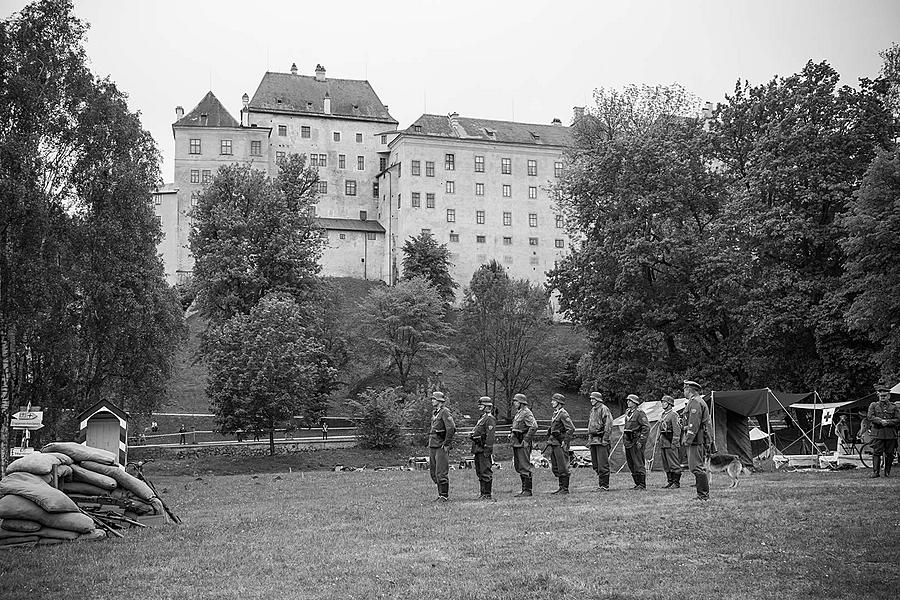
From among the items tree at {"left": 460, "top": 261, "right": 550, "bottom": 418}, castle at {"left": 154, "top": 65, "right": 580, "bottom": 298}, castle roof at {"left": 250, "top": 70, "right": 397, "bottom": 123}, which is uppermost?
castle roof at {"left": 250, "top": 70, "right": 397, "bottom": 123}

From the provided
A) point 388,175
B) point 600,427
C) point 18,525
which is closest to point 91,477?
point 18,525

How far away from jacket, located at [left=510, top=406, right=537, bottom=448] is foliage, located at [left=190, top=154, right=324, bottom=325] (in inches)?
1312

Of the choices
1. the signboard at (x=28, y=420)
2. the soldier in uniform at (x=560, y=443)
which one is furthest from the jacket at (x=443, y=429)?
the signboard at (x=28, y=420)

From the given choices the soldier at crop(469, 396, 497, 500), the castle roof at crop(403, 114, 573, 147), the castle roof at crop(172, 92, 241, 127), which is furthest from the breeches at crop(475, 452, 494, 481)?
the castle roof at crop(172, 92, 241, 127)

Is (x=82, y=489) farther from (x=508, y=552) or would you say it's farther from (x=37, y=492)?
(x=508, y=552)

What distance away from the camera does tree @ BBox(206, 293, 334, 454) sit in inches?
1670

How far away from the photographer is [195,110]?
3964 inches

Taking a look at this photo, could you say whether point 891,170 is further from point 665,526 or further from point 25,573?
point 25,573

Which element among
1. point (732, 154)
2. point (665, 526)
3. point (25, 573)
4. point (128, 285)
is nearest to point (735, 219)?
point (732, 154)

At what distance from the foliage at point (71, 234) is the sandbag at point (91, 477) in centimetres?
1465

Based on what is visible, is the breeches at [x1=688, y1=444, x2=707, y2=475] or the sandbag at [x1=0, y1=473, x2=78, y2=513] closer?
the sandbag at [x1=0, y1=473, x2=78, y2=513]

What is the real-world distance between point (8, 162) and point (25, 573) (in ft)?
70.7

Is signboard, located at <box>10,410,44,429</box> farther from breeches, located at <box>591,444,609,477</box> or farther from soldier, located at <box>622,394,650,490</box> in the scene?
soldier, located at <box>622,394,650,490</box>

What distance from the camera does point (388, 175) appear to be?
10306 cm
